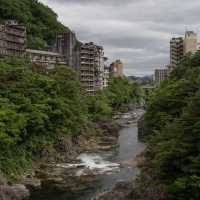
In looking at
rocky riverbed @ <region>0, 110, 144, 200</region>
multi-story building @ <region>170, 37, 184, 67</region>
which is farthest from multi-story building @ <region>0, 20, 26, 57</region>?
multi-story building @ <region>170, 37, 184, 67</region>

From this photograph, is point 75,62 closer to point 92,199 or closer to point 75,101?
point 75,101

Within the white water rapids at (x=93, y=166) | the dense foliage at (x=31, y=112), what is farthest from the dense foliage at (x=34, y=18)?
the white water rapids at (x=93, y=166)

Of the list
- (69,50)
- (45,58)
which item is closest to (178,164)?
(45,58)

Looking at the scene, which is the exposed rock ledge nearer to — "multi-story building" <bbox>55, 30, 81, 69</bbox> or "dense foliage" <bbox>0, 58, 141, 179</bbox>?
"dense foliage" <bbox>0, 58, 141, 179</bbox>

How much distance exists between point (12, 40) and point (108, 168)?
82.8 feet

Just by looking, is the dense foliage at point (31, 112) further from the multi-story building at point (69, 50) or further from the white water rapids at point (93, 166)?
the multi-story building at point (69, 50)

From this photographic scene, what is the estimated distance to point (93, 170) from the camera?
45.0 meters

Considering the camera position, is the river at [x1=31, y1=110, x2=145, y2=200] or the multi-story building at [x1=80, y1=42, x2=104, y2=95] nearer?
the river at [x1=31, y1=110, x2=145, y2=200]

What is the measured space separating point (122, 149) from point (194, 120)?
30.9 meters

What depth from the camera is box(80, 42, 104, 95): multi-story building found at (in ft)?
273

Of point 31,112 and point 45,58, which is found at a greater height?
point 45,58

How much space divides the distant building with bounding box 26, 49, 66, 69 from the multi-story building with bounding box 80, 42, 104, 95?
458 centimetres

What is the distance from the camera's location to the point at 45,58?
74.6 m

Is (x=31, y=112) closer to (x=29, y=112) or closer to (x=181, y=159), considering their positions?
(x=29, y=112)
